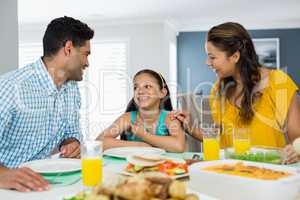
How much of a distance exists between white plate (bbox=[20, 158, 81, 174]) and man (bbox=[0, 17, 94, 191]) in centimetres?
14

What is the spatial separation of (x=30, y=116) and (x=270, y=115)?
1316 mm

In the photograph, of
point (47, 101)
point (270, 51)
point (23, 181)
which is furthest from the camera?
point (270, 51)

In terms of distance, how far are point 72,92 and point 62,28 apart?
38 cm

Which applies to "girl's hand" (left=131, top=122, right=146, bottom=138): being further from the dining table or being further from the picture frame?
the picture frame

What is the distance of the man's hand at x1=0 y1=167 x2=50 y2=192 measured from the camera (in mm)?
1218

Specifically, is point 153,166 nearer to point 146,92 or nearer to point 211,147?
point 211,147

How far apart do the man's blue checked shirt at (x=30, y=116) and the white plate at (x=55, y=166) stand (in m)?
0.33

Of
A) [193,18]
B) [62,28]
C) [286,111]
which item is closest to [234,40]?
[286,111]

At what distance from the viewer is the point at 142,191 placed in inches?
30.0

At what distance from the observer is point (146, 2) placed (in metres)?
6.06

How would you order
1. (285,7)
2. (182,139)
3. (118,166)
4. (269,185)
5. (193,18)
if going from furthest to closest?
(193,18) → (285,7) → (182,139) → (118,166) → (269,185)

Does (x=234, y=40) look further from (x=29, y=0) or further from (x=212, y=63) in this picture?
(x=29, y=0)

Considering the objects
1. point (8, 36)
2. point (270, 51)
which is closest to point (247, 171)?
point (8, 36)

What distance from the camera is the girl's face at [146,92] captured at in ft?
7.95
